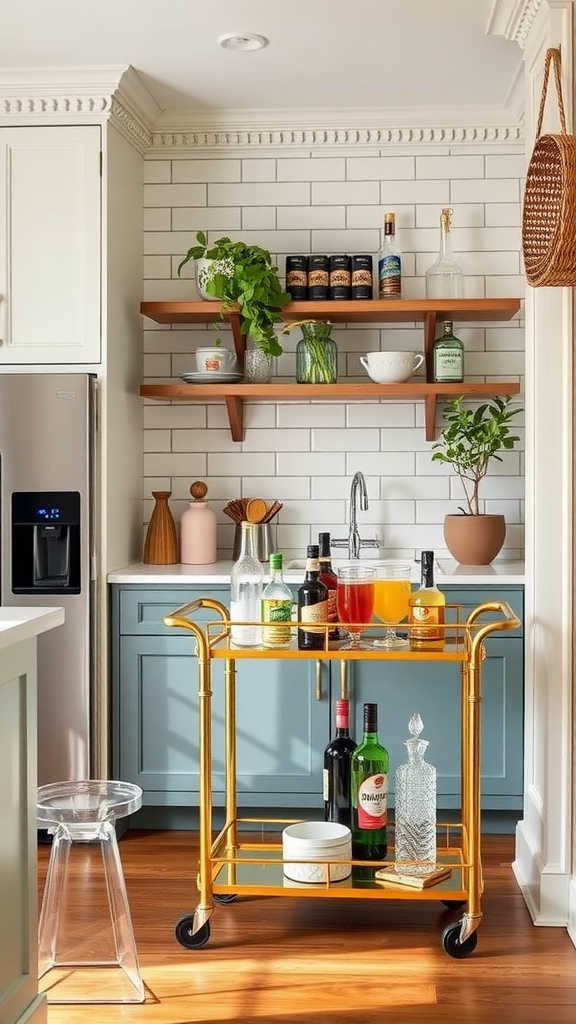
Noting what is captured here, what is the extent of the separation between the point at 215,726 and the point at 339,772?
0.81 m

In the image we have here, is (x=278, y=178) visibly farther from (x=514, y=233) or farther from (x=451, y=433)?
(x=451, y=433)

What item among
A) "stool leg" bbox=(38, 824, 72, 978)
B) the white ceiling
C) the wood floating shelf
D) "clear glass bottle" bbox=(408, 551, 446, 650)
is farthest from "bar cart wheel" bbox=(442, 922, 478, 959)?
the white ceiling

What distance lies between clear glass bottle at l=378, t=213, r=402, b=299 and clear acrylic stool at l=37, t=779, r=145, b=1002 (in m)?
2.04

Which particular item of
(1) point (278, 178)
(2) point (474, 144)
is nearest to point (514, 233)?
(2) point (474, 144)

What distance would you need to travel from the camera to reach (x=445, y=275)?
4043mm

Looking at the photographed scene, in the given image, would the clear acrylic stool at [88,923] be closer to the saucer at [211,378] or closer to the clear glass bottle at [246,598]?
the clear glass bottle at [246,598]

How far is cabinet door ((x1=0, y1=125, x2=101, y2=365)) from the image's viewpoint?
3.71 meters

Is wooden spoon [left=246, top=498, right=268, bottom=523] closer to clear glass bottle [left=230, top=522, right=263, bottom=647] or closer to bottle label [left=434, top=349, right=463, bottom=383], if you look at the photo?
bottle label [left=434, top=349, right=463, bottom=383]

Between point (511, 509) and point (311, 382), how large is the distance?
90 centimetres

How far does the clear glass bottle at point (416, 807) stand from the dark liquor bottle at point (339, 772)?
0.53 feet

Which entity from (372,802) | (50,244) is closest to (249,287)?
(50,244)

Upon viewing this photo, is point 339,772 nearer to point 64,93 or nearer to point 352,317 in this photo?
point 352,317

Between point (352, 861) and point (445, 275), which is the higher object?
point (445, 275)

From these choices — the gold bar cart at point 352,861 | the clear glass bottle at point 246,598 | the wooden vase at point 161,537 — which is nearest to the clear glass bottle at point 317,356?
the wooden vase at point 161,537
